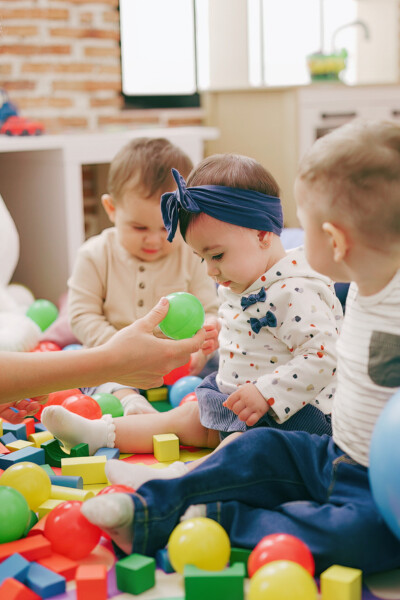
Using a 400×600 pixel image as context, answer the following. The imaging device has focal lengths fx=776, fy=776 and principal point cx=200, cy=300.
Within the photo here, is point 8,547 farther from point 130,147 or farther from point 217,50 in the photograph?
point 217,50

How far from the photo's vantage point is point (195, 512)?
Answer: 1115 millimetres

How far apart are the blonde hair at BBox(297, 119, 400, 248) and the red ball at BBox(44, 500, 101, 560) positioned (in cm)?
56

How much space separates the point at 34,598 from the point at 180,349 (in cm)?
46

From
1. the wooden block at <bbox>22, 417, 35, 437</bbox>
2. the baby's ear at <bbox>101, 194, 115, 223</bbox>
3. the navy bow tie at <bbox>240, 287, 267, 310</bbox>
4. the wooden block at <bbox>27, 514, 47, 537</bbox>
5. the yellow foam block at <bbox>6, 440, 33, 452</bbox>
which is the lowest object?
the wooden block at <bbox>22, 417, 35, 437</bbox>

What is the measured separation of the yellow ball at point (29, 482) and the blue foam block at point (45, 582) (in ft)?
0.64

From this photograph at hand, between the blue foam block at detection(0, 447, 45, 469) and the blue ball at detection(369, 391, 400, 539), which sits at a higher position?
the blue ball at detection(369, 391, 400, 539)

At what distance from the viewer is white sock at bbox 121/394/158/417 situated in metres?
1.69

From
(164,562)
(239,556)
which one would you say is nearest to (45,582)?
(164,562)

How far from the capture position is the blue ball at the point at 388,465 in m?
0.93

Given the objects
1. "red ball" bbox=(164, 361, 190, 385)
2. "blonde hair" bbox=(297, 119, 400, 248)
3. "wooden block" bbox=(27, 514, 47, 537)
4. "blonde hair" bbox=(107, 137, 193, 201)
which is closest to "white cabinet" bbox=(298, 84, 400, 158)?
"blonde hair" bbox=(107, 137, 193, 201)

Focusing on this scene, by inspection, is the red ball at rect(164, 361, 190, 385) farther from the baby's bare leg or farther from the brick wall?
the brick wall

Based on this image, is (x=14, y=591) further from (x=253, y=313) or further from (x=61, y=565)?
(x=253, y=313)

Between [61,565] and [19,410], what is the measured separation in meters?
0.52

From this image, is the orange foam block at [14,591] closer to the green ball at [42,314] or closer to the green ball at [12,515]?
the green ball at [12,515]
